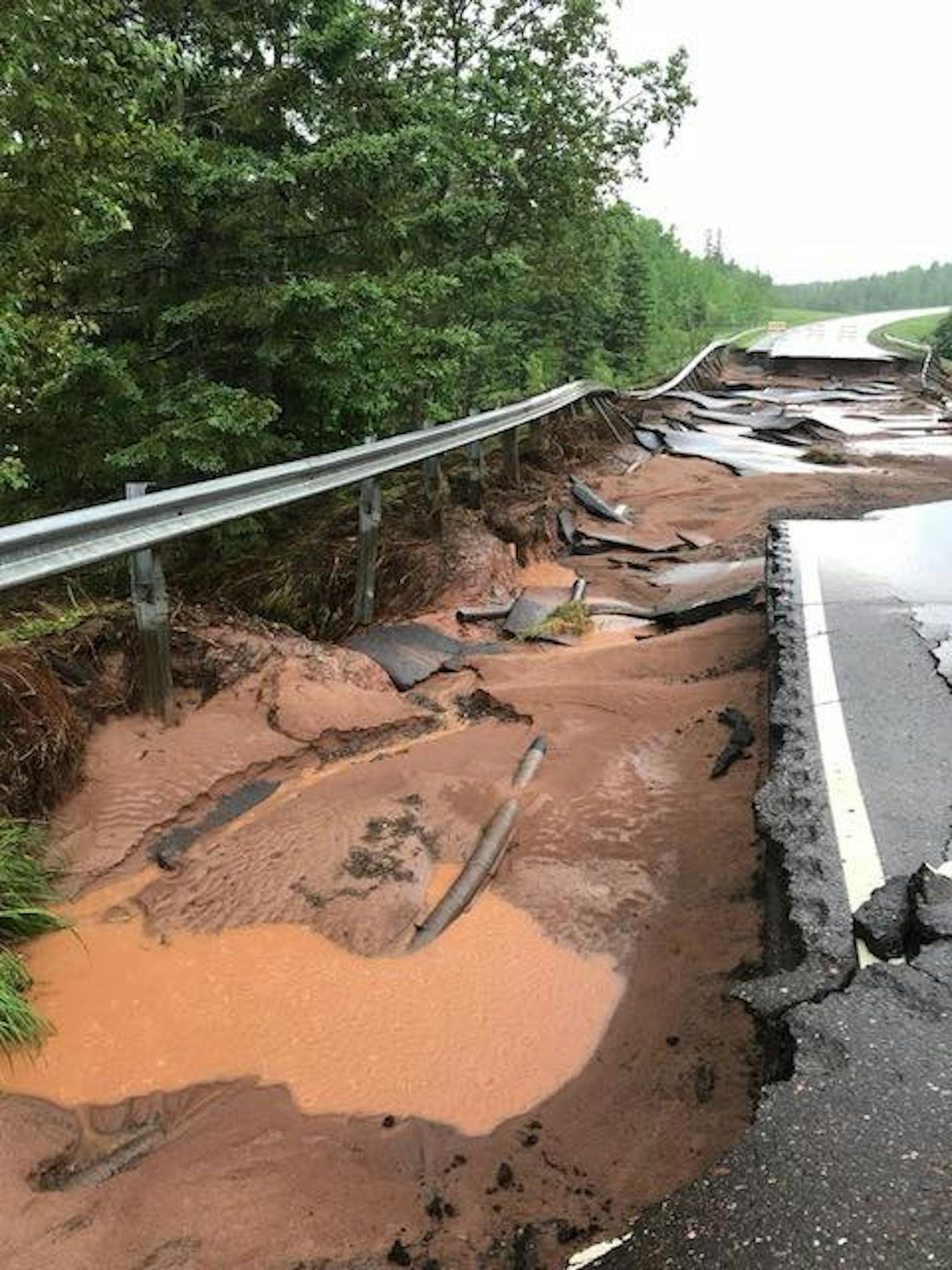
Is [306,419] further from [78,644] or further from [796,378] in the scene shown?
[796,378]

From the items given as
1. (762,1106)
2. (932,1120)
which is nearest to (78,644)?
(762,1106)

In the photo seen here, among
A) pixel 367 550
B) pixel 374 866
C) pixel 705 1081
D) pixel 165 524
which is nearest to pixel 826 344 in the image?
pixel 367 550

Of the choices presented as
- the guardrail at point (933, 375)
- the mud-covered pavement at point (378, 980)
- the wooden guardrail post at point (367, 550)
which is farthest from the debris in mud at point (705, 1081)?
the guardrail at point (933, 375)

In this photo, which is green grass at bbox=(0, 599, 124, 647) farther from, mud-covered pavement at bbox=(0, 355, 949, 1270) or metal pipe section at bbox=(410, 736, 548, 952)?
metal pipe section at bbox=(410, 736, 548, 952)

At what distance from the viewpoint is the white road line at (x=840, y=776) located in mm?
3002

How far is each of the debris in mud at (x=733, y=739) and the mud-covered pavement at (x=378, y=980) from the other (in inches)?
2.1

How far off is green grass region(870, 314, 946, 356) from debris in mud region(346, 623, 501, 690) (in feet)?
118

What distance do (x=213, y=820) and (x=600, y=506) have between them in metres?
7.07

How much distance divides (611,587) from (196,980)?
18.2 feet

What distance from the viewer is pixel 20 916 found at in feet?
11.1

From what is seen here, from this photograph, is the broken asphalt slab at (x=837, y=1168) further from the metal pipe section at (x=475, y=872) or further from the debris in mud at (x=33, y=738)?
the debris in mud at (x=33, y=738)

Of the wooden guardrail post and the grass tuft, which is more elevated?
the wooden guardrail post

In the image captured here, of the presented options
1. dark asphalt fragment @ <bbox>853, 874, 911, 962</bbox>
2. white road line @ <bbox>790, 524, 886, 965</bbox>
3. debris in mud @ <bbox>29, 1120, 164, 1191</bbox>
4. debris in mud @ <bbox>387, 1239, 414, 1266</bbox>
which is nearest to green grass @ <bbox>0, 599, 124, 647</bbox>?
debris in mud @ <bbox>29, 1120, 164, 1191</bbox>

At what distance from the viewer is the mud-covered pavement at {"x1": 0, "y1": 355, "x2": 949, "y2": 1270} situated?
2.34 m
